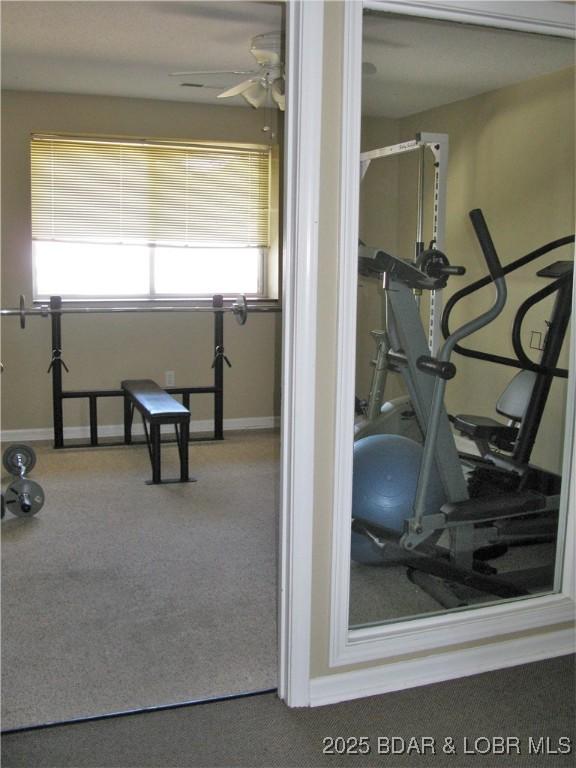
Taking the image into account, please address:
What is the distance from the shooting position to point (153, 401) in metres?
4.73

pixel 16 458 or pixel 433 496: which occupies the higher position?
pixel 433 496

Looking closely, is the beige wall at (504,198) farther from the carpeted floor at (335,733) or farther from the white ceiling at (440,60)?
the carpeted floor at (335,733)

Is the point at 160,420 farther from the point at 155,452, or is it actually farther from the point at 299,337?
the point at 299,337

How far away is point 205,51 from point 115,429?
8.56ft

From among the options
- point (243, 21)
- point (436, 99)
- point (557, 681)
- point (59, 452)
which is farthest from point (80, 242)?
point (557, 681)

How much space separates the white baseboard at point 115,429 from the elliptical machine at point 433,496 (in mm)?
3285

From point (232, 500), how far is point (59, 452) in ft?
5.00

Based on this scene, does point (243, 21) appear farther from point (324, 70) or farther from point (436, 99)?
point (324, 70)

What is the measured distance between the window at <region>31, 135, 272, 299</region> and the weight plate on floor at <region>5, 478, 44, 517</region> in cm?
210

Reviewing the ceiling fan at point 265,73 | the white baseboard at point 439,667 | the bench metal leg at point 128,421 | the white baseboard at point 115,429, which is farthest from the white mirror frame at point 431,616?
the white baseboard at point 115,429

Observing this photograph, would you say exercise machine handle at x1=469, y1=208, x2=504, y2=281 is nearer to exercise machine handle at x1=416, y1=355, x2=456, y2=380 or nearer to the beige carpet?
exercise machine handle at x1=416, y1=355, x2=456, y2=380

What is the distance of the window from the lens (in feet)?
18.1

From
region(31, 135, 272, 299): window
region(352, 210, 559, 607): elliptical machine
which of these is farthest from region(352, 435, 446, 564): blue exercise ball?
region(31, 135, 272, 299): window

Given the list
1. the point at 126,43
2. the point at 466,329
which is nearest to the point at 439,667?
the point at 466,329
